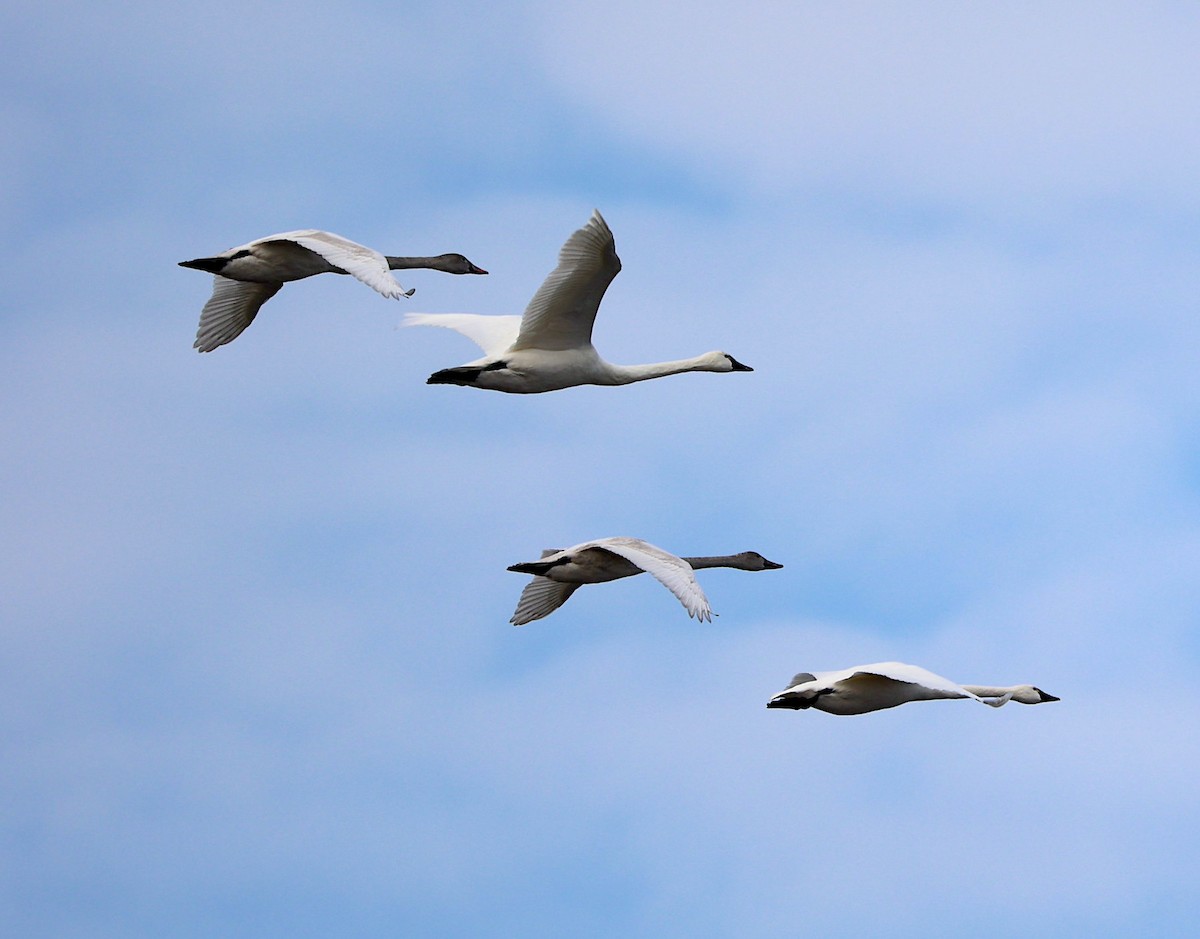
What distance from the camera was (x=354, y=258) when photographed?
25.7 metres

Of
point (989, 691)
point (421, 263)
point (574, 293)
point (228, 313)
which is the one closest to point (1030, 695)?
point (989, 691)

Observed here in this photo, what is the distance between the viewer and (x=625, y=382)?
94.3ft

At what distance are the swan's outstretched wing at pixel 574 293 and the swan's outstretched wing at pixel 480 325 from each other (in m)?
1.03

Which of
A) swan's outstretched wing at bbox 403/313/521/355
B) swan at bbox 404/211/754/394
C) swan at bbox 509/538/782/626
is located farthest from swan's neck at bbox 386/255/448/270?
swan at bbox 509/538/782/626

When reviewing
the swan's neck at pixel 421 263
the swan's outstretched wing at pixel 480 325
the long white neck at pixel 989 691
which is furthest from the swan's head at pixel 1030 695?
the swan's neck at pixel 421 263

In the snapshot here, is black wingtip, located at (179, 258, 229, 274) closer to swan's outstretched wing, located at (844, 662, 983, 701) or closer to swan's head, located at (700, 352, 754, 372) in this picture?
swan's head, located at (700, 352, 754, 372)

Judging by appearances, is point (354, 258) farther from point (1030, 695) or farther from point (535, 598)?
point (1030, 695)

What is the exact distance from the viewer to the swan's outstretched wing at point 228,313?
100ft

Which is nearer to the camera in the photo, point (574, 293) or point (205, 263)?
point (574, 293)

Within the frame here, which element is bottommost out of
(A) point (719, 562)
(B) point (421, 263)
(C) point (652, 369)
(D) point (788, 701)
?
(D) point (788, 701)

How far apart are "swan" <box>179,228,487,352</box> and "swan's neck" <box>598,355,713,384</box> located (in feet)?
11.9

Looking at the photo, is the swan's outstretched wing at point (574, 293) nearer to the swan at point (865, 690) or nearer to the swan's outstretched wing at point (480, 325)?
the swan's outstretched wing at point (480, 325)

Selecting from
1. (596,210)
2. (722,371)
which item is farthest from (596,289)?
(722,371)

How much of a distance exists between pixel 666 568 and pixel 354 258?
5.28m
